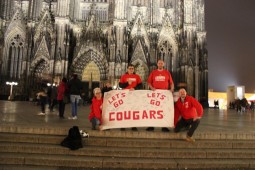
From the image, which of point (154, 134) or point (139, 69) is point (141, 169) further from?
point (139, 69)

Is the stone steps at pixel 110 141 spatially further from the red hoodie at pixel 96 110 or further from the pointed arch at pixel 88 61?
the pointed arch at pixel 88 61

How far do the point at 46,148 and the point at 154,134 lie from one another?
2449 millimetres

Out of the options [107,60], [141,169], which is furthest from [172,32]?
[141,169]

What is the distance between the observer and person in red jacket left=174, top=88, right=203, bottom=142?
565 centimetres

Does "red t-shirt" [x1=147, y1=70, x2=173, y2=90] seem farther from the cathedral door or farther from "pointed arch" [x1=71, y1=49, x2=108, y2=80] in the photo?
the cathedral door

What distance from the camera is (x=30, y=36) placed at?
29750mm

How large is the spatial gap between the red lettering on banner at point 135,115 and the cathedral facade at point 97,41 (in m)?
21.5

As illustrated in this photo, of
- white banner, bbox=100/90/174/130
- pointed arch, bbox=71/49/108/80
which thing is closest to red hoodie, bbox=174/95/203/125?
white banner, bbox=100/90/174/130

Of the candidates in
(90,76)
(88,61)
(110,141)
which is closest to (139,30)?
(88,61)

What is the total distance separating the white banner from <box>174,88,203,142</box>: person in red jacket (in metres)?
0.21

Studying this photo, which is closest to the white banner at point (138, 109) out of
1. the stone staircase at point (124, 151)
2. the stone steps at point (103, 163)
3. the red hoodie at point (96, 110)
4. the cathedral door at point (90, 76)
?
the red hoodie at point (96, 110)

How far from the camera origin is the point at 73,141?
5102 mm

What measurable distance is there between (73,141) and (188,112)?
9.03 feet

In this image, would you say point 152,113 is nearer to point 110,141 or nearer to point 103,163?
point 110,141
